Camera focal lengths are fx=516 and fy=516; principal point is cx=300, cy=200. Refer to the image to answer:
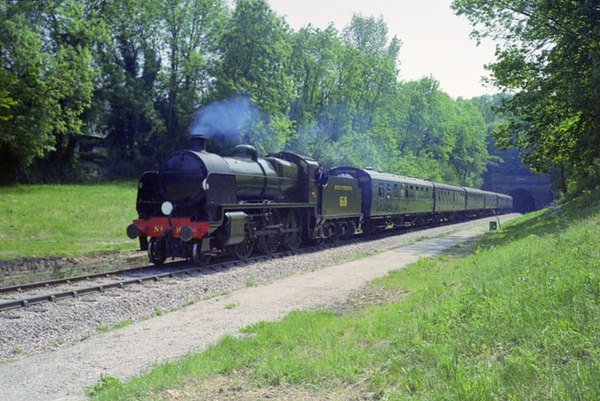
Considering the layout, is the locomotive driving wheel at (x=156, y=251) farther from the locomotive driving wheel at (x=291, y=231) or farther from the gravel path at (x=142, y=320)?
the locomotive driving wheel at (x=291, y=231)

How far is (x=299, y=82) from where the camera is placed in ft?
157

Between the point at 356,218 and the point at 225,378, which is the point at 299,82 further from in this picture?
the point at 225,378

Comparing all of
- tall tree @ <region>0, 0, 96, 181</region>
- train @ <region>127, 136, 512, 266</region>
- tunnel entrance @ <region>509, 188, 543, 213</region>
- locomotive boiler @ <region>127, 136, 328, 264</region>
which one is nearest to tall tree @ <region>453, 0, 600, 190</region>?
train @ <region>127, 136, 512, 266</region>

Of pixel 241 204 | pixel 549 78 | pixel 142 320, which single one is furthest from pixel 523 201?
pixel 142 320

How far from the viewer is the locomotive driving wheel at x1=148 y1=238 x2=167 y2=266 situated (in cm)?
1454

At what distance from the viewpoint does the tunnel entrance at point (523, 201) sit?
86619 millimetres

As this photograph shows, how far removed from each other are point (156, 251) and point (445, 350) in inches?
428

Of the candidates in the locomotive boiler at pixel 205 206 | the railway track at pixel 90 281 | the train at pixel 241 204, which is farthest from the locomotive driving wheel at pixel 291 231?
the railway track at pixel 90 281

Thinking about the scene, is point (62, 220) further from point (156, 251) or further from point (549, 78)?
point (549, 78)

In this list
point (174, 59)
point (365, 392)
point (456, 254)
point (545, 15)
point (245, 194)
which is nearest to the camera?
point (365, 392)

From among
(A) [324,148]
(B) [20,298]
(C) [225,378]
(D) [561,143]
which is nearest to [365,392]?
(C) [225,378]

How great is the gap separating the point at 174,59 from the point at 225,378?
150ft

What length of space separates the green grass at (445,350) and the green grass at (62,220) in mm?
12395

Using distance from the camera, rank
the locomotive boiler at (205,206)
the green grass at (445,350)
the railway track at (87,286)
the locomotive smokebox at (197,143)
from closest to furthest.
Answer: the green grass at (445,350) < the railway track at (87,286) < the locomotive boiler at (205,206) < the locomotive smokebox at (197,143)
